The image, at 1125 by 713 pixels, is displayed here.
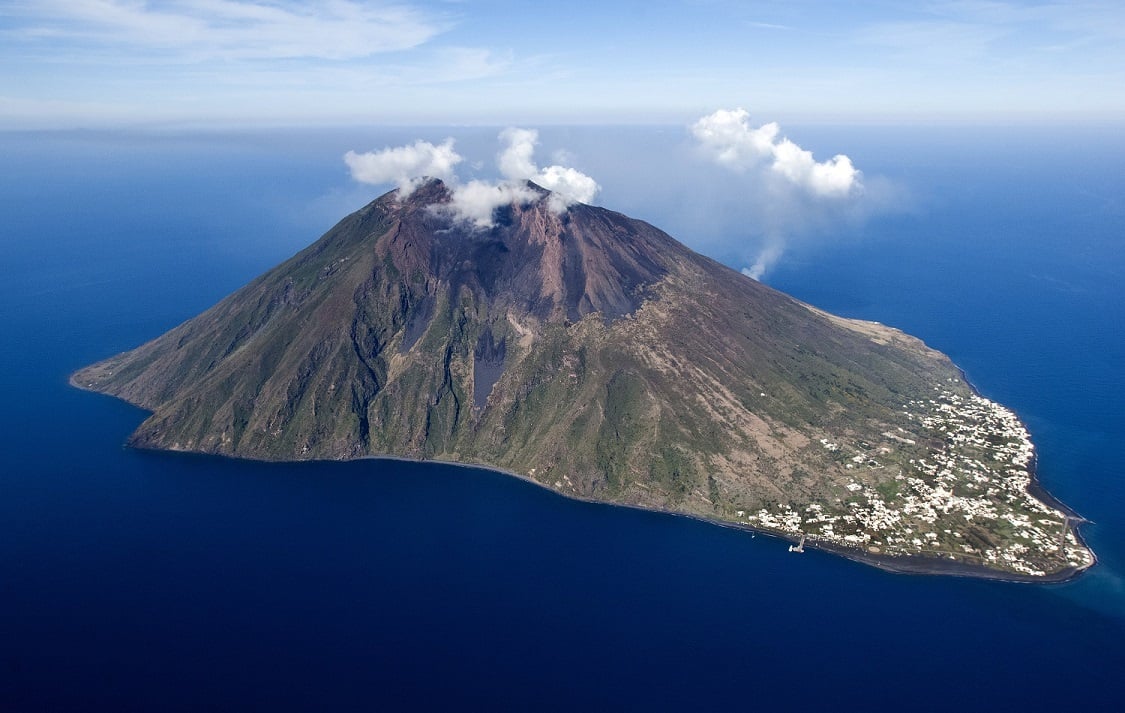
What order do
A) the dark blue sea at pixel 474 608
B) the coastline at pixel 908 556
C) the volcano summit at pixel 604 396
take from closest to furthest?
the dark blue sea at pixel 474 608
the coastline at pixel 908 556
the volcano summit at pixel 604 396

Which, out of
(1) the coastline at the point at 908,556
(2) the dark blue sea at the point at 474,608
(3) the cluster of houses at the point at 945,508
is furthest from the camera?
(3) the cluster of houses at the point at 945,508

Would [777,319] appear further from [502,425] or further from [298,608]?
[298,608]

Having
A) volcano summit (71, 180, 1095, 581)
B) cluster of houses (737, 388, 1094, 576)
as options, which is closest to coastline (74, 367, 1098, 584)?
volcano summit (71, 180, 1095, 581)

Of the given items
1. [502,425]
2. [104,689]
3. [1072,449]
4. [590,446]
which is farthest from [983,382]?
[104,689]

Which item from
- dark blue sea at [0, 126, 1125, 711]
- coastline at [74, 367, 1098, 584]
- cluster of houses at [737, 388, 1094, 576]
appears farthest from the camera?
cluster of houses at [737, 388, 1094, 576]

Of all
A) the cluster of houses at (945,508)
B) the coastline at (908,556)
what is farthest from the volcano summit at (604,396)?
the coastline at (908,556)

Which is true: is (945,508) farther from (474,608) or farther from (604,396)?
(474,608)

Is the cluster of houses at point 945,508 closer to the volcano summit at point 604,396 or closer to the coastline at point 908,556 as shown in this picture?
the volcano summit at point 604,396

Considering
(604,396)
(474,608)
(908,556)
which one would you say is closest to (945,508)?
(908,556)

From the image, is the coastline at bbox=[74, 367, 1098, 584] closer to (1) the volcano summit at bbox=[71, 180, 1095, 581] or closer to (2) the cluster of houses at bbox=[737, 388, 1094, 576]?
(1) the volcano summit at bbox=[71, 180, 1095, 581]
